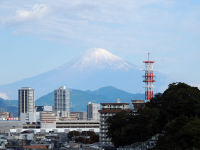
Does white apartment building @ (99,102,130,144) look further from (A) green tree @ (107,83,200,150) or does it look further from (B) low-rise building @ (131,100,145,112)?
(A) green tree @ (107,83,200,150)

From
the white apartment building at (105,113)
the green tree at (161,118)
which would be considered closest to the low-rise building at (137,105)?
the white apartment building at (105,113)

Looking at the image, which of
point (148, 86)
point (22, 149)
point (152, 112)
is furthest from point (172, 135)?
point (148, 86)

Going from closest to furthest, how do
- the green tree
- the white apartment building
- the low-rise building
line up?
the green tree < the low-rise building < the white apartment building

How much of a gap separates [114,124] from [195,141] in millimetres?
28423

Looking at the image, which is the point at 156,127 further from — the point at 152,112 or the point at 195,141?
the point at 195,141

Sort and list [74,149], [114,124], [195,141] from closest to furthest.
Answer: [195,141], [114,124], [74,149]

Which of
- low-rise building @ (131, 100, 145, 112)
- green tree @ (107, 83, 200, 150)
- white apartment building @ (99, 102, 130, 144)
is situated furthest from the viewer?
white apartment building @ (99, 102, 130, 144)

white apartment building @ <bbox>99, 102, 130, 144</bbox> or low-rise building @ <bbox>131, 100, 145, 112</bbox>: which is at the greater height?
low-rise building @ <bbox>131, 100, 145, 112</bbox>

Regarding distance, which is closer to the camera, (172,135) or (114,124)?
Result: (172,135)

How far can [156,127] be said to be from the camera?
85312 millimetres

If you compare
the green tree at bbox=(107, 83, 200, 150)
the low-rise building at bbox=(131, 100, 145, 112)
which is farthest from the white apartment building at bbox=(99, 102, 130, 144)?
the green tree at bbox=(107, 83, 200, 150)

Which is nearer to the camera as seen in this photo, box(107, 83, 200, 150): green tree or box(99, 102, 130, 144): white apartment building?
box(107, 83, 200, 150): green tree

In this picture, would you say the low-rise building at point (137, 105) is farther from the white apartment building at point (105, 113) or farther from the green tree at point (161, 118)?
the green tree at point (161, 118)

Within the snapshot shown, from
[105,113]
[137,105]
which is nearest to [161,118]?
[105,113]
